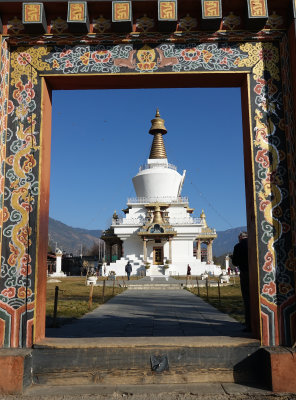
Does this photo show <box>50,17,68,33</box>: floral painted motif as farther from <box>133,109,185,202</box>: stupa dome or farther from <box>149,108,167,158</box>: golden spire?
<box>149,108,167,158</box>: golden spire

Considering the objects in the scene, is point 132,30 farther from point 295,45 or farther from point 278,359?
point 278,359

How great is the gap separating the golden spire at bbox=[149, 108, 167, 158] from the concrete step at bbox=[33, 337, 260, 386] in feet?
143

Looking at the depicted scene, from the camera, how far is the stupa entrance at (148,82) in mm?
5094

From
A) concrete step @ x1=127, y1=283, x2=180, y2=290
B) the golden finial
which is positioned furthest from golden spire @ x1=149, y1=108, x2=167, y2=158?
concrete step @ x1=127, y1=283, x2=180, y2=290

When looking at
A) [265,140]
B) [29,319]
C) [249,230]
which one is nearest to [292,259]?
[249,230]

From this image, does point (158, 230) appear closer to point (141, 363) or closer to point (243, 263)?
point (243, 263)

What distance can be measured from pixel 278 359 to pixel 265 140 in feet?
9.37

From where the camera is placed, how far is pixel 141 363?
4.87 meters

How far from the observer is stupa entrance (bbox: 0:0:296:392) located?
5.09 meters

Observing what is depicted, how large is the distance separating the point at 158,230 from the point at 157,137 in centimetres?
1549

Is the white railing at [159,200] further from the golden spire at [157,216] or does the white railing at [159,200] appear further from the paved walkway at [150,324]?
the paved walkway at [150,324]

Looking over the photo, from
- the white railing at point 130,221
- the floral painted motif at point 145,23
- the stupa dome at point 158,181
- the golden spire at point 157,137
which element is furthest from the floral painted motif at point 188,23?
the golden spire at point 157,137

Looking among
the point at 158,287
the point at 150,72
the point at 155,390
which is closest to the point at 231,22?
the point at 150,72

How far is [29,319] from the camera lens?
503cm
